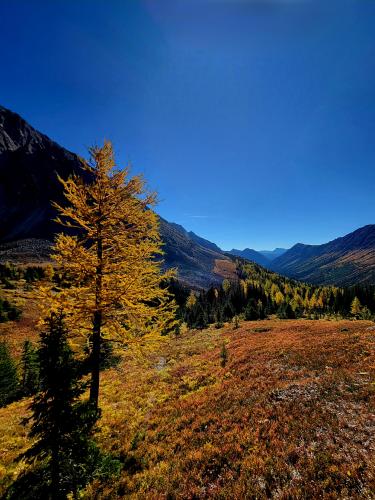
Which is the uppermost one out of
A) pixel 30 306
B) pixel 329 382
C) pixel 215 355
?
pixel 30 306

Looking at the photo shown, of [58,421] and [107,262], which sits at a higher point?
[107,262]

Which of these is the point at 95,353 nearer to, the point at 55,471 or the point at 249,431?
the point at 55,471

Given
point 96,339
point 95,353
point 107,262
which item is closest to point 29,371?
point 95,353

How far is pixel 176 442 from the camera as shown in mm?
10484

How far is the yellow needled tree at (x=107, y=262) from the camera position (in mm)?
10258

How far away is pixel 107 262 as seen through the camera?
10852mm

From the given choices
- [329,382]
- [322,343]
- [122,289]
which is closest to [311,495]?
[329,382]

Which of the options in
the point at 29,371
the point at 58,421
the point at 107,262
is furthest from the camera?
the point at 29,371

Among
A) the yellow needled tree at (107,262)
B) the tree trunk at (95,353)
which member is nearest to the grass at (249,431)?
the tree trunk at (95,353)

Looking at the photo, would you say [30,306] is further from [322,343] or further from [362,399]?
[362,399]

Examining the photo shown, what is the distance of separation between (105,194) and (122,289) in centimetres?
471

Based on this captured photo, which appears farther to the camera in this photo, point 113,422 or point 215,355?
point 215,355

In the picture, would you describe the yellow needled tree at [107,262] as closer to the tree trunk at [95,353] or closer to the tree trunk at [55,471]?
the tree trunk at [95,353]

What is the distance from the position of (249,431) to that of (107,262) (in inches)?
371
